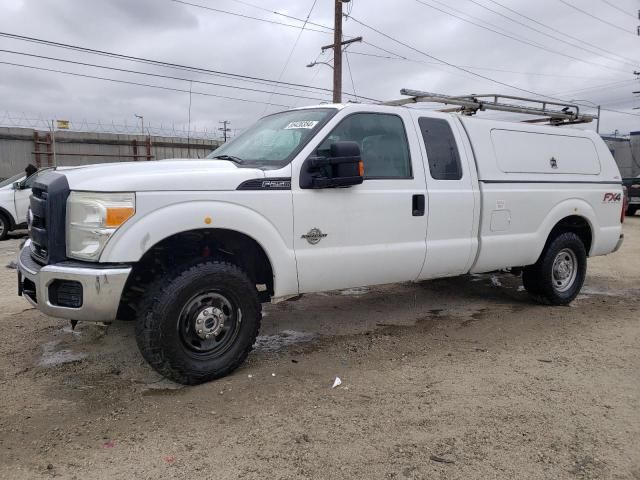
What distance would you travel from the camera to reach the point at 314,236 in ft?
13.3

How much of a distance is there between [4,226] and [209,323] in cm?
1042

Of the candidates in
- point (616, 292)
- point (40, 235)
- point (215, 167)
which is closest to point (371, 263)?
point (215, 167)

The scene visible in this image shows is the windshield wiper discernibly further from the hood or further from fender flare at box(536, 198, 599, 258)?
fender flare at box(536, 198, 599, 258)

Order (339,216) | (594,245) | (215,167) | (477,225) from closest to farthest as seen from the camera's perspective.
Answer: (215,167) → (339,216) → (477,225) → (594,245)

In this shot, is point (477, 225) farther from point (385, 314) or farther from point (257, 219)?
point (257, 219)

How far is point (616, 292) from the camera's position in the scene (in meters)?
7.00

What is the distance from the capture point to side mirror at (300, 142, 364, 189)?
3.85m

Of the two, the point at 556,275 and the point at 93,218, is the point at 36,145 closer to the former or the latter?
Answer: the point at 93,218

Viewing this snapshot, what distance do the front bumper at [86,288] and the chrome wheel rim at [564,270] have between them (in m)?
4.75

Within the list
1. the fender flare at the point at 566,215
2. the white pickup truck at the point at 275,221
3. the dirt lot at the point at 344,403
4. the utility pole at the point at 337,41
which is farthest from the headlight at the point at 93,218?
the utility pole at the point at 337,41

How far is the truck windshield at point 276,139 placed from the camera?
411cm

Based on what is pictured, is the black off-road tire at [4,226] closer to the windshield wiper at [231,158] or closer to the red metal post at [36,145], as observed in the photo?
the windshield wiper at [231,158]

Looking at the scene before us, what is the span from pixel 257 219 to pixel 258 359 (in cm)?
122

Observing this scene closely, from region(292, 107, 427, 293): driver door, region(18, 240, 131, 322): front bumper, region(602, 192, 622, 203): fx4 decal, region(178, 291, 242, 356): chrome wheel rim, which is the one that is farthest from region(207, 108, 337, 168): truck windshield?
region(602, 192, 622, 203): fx4 decal
